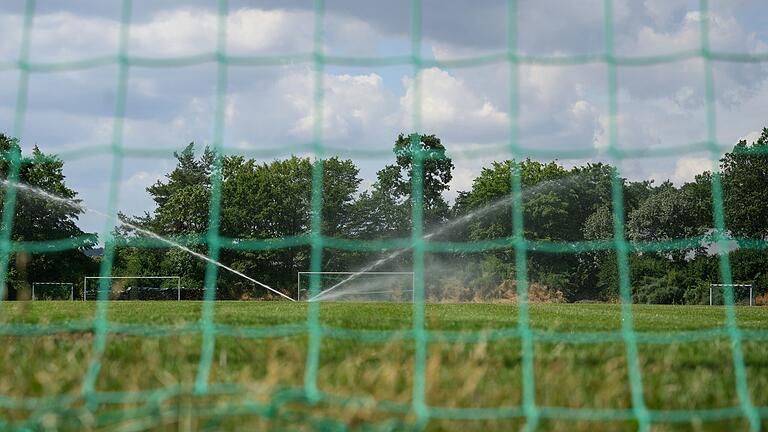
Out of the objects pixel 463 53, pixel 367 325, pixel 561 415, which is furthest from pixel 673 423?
pixel 367 325

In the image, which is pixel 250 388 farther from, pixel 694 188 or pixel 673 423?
pixel 694 188

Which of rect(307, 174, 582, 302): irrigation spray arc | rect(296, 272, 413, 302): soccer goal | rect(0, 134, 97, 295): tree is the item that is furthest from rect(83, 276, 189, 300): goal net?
rect(307, 174, 582, 302): irrigation spray arc

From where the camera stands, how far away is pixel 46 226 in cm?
2788

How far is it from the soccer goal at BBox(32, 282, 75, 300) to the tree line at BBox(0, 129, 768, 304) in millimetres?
717

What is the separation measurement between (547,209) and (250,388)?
33.1 meters

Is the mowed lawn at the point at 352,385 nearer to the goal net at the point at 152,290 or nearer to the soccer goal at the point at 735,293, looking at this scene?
the soccer goal at the point at 735,293

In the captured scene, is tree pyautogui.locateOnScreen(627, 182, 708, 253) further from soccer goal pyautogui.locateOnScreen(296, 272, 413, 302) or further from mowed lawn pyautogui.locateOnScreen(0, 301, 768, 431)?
mowed lawn pyautogui.locateOnScreen(0, 301, 768, 431)

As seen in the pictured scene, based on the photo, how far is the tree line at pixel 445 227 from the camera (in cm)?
2727

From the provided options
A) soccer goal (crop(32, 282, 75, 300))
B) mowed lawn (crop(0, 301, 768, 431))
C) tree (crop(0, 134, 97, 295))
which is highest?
tree (crop(0, 134, 97, 295))

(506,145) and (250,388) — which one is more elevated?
(506,145)

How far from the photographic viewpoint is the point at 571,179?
38.1 m

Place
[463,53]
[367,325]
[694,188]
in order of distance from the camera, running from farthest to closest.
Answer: [694,188], [367,325], [463,53]

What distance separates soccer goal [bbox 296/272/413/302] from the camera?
25.3 metres

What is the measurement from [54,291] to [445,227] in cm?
1426
